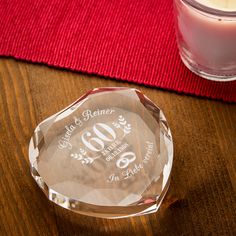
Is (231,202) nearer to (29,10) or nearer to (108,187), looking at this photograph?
(108,187)

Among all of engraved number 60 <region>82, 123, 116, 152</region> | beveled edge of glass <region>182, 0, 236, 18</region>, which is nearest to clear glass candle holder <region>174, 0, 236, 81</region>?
beveled edge of glass <region>182, 0, 236, 18</region>

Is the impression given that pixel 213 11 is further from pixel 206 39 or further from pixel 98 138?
pixel 98 138

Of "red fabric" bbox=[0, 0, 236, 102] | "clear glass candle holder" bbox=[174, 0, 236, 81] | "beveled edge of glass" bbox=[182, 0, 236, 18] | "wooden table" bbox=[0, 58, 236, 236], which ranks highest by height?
"beveled edge of glass" bbox=[182, 0, 236, 18]

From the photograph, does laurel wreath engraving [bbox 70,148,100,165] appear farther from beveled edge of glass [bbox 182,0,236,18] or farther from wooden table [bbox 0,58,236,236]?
beveled edge of glass [bbox 182,0,236,18]

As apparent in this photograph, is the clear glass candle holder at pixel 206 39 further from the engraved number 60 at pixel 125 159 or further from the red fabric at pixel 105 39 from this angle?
the engraved number 60 at pixel 125 159

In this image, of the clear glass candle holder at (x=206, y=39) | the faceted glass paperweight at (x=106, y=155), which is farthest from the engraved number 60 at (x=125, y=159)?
the clear glass candle holder at (x=206, y=39)

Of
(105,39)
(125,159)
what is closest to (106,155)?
(125,159)

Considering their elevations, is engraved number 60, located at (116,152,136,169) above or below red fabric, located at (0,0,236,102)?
below
